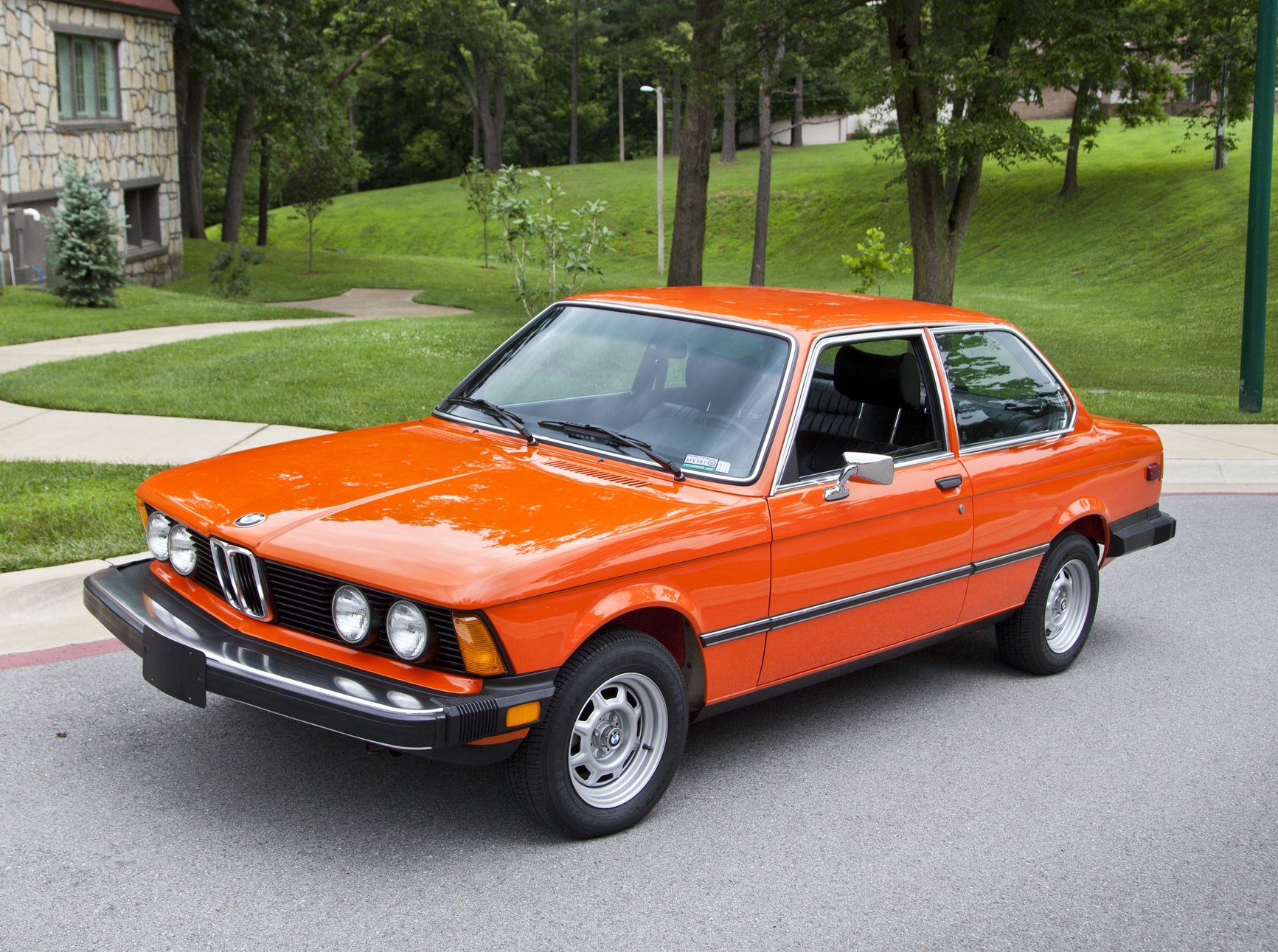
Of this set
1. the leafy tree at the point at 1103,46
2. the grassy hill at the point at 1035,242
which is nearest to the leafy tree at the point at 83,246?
the grassy hill at the point at 1035,242

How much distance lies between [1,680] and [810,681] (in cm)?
327

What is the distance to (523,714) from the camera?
3.56m

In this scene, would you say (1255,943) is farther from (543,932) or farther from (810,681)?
(543,932)

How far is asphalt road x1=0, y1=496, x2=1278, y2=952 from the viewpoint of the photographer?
3.50 m

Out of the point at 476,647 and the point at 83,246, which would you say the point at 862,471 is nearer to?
the point at 476,647

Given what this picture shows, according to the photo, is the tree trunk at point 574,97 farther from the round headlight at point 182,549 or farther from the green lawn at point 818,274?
the round headlight at point 182,549

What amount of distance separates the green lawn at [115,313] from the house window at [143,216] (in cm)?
546

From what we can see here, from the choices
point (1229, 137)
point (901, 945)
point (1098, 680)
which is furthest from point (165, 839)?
point (1229, 137)

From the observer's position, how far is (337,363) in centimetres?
1279

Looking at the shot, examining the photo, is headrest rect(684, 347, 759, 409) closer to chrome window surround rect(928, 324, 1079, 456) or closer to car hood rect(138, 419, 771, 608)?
car hood rect(138, 419, 771, 608)

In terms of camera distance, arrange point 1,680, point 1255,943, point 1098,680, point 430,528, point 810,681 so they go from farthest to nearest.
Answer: point 1098,680 < point 1,680 < point 810,681 < point 430,528 < point 1255,943

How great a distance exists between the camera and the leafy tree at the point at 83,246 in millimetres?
18453

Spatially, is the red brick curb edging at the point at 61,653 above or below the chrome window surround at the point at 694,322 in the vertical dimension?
below

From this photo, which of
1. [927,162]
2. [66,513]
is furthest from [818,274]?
[66,513]
